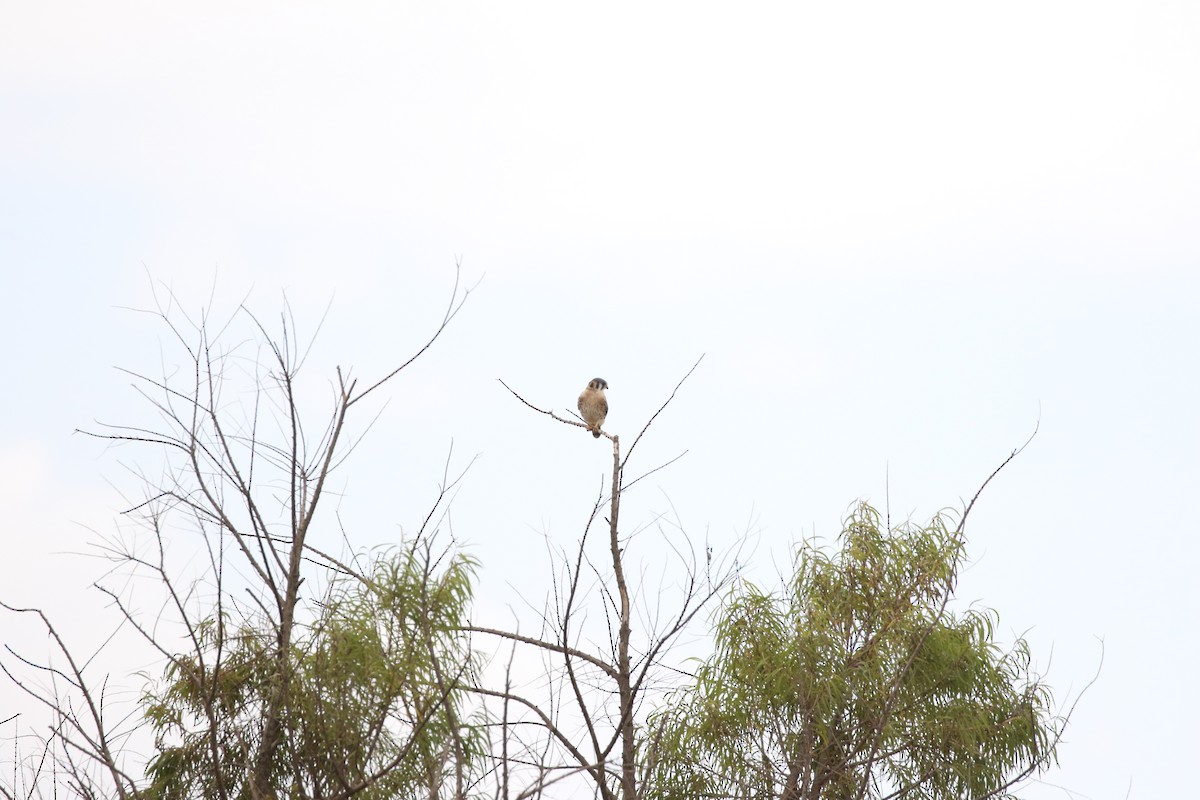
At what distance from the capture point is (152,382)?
228 inches

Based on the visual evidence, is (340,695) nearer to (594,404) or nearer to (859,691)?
(859,691)

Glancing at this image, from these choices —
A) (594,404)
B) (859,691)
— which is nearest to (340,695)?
(859,691)

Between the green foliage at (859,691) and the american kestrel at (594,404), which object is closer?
the green foliage at (859,691)

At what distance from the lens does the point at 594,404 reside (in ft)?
39.3

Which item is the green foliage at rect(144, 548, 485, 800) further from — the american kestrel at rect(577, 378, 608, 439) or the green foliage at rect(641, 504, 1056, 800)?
the american kestrel at rect(577, 378, 608, 439)

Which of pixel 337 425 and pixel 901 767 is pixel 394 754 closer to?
pixel 337 425

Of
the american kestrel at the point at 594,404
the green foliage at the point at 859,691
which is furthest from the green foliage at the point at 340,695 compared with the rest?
the american kestrel at the point at 594,404

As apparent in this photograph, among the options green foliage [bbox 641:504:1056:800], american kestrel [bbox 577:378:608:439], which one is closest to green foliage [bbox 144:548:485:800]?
green foliage [bbox 641:504:1056:800]

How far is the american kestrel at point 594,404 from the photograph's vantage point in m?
12.0

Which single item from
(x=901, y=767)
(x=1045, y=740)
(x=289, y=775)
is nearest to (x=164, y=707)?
(x=289, y=775)

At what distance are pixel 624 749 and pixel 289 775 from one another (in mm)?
1843

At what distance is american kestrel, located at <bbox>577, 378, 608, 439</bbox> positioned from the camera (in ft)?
39.3

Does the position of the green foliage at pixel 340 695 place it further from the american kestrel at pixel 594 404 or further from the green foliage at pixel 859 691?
the american kestrel at pixel 594 404

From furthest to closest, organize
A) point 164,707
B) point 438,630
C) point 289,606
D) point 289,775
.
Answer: point 164,707 < point 438,630 < point 289,775 < point 289,606
